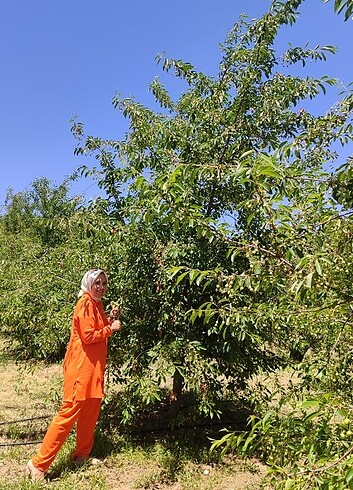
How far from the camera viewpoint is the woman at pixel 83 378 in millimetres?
3609

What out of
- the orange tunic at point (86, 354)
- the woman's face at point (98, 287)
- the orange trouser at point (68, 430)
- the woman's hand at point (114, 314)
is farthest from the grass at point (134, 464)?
the woman's face at point (98, 287)

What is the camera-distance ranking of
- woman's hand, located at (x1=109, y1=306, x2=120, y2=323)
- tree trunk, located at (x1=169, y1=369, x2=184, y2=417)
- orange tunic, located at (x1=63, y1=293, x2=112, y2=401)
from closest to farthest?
orange tunic, located at (x1=63, y1=293, x2=112, y2=401), woman's hand, located at (x1=109, y1=306, x2=120, y2=323), tree trunk, located at (x1=169, y1=369, x2=184, y2=417)

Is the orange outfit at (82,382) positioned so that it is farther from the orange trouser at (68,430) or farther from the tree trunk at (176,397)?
the tree trunk at (176,397)

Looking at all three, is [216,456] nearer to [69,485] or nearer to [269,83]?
[69,485]

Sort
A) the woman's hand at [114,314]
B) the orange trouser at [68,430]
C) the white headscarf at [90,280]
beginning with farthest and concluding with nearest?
the woman's hand at [114,314], the white headscarf at [90,280], the orange trouser at [68,430]

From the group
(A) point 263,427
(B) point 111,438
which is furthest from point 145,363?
(A) point 263,427

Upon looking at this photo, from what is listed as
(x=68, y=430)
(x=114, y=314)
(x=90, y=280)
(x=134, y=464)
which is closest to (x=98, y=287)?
(x=90, y=280)

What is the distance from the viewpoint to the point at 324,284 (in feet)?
5.42

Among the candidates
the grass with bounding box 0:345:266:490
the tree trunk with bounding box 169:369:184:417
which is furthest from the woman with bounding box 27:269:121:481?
the tree trunk with bounding box 169:369:184:417

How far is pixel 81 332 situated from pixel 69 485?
1147 millimetres

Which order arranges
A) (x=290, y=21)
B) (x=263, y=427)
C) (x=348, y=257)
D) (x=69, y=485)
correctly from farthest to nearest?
1. (x=290, y=21)
2. (x=69, y=485)
3. (x=348, y=257)
4. (x=263, y=427)

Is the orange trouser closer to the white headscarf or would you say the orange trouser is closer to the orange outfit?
the orange outfit

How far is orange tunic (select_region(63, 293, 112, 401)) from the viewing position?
370 centimetres

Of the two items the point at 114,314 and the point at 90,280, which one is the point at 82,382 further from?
the point at 90,280
